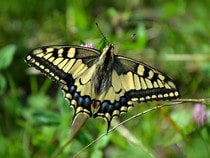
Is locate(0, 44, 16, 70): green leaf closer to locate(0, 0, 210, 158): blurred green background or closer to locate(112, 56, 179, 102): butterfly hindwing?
locate(0, 0, 210, 158): blurred green background

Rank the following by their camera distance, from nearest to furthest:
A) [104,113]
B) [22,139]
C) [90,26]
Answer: [104,113] → [22,139] → [90,26]

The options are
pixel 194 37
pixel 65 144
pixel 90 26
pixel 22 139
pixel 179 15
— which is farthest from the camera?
pixel 179 15

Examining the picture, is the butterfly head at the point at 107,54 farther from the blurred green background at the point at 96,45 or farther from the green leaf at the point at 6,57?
the green leaf at the point at 6,57

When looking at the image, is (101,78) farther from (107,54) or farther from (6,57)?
(6,57)

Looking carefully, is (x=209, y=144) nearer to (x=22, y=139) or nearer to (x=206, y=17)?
(x=22, y=139)

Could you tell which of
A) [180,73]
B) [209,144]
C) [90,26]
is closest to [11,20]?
[90,26]

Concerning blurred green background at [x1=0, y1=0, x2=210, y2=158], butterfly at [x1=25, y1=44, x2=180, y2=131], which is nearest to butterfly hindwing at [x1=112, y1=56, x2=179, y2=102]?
butterfly at [x1=25, y1=44, x2=180, y2=131]

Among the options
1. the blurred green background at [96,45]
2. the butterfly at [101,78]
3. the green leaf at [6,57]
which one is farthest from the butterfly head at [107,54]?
the green leaf at [6,57]

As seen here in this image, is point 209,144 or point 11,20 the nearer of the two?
point 209,144
